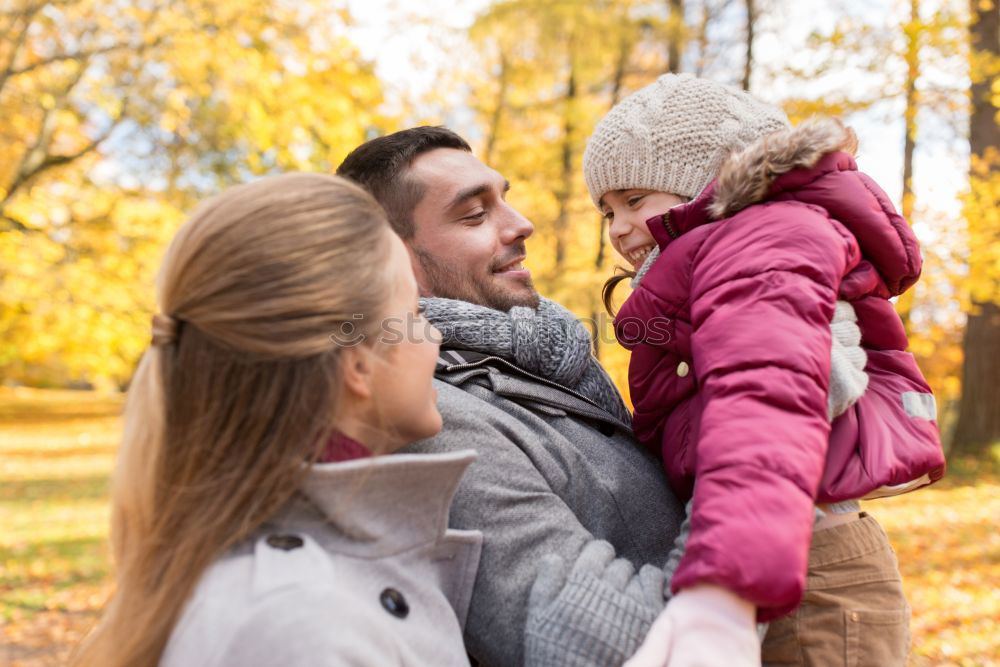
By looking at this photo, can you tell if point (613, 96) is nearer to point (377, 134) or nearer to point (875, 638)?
point (377, 134)

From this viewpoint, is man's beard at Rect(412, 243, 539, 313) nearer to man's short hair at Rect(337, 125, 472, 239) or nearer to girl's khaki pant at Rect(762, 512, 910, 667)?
man's short hair at Rect(337, 125, 472, 239)

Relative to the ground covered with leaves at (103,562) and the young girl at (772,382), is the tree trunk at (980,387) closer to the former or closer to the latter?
the ground covered with leaves at (103,562)

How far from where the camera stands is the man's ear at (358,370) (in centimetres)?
163

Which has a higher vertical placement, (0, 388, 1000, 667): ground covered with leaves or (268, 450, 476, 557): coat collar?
(268, 450, 476, 557): coat collar

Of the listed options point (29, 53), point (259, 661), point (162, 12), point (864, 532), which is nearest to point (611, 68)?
point (162, 12)

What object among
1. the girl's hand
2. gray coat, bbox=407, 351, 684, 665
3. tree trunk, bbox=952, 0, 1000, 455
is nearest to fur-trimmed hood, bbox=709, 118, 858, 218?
gray coat, bbox=407, 351, 684, 665

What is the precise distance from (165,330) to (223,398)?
6.8 inches

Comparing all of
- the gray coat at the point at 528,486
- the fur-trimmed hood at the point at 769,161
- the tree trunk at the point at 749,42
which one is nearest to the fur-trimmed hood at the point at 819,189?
the fur-trimmed hood at the point at 769,161

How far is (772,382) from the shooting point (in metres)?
1.49

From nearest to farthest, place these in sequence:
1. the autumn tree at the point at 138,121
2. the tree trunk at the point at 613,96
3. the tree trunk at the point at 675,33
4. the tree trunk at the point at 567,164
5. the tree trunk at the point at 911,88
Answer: the tree trunk at the point at 911,88 < the autumn tree at the point at 138,121 < the tree trunk at the point at 613,96 < the tree trunk at the point at 675,33 < the tree trunk at the point at 567,164

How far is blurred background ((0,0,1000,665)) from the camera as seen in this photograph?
6.05 metres

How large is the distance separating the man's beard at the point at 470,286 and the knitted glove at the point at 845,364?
109 centimetres

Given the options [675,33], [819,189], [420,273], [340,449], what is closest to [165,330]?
[340,449]

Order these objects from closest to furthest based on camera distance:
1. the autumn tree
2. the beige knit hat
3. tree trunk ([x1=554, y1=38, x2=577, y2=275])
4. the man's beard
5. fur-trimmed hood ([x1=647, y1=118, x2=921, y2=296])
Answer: fur-trimmed hood ([x1=647, y1=118, x2=921, y2=296]) < the beige knit hat < the man's beard < the autumn tree < tree trunk ([x1=554, y1=38, x2=577, y2=275])
